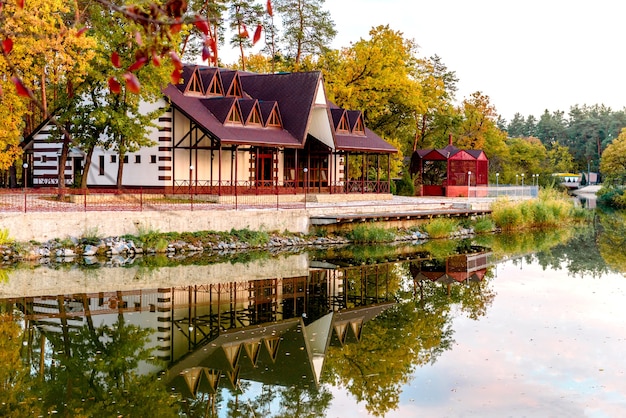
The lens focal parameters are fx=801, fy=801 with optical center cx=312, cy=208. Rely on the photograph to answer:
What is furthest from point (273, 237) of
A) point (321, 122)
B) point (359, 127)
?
point (359, 127)

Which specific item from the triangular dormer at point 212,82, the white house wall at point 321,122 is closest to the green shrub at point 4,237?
the triangular dormer at point 212,82

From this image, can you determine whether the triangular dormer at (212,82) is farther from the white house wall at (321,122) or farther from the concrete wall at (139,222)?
the concrete wall at (139,222)

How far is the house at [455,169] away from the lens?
59.8 meters

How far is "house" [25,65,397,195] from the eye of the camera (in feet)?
133

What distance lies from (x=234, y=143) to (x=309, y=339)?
22.3 m

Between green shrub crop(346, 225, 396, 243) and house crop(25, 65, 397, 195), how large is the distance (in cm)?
441

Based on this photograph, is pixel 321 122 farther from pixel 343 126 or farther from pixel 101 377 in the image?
pixel 101 377

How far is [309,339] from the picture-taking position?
17688 millimetres

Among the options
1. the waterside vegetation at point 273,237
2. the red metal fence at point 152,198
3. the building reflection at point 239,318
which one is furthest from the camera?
the red metal fence at point 152,198

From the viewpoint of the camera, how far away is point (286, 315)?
20.3 m

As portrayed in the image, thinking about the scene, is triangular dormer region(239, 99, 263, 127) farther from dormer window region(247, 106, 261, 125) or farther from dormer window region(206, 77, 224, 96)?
dormer window region(206, 77, 224, 96)

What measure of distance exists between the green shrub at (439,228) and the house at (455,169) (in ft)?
54.0

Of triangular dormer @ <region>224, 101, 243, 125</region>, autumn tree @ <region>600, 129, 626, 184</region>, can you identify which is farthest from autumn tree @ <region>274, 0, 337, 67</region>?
autumn tree @ <region>600, 129, 626, 184</region>

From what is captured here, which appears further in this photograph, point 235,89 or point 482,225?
point 235,89
